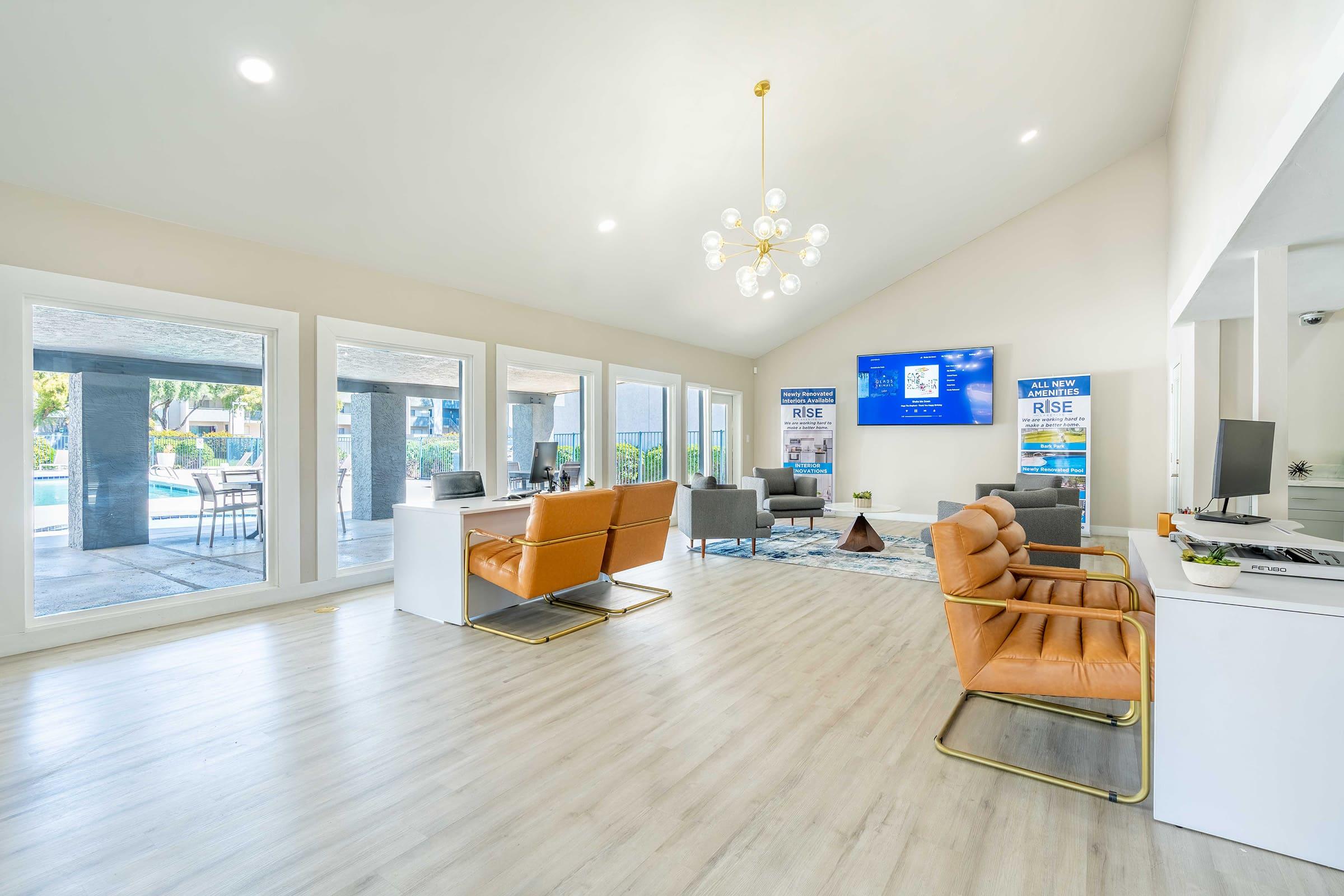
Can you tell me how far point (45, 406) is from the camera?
3.83m

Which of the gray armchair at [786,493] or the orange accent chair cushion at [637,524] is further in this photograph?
the gray armchair at [786,493]

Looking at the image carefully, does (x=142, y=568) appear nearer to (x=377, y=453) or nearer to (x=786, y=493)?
(x=377, y=453)

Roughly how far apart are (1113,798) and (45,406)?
6.02 m

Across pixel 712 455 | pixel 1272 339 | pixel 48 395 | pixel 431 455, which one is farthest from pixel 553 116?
pixel 712 455

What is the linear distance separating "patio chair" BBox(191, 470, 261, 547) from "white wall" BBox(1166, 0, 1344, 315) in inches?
251

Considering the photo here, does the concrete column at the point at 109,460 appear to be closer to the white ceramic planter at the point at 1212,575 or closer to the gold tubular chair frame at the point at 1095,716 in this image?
the gold tubular chair frame at the point at 1095,716

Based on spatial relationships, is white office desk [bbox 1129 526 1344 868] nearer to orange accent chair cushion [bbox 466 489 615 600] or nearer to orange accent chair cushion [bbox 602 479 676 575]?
orange accent chair cushion [bbox 466 489 615 600]

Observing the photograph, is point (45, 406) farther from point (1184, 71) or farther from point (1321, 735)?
point (1184, 71)

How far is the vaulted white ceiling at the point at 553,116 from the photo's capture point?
3.33 m

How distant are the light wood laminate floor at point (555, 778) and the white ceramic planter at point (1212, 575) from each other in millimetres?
823

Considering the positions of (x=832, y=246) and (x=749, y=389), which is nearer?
(x=832, y=246)

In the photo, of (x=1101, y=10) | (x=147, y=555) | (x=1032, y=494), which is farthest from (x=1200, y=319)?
(x=147, y=555)

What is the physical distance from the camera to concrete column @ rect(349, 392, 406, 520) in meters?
5.45

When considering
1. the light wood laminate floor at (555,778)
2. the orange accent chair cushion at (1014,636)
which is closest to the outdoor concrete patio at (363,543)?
the light wood laminate floor at (555,778)
